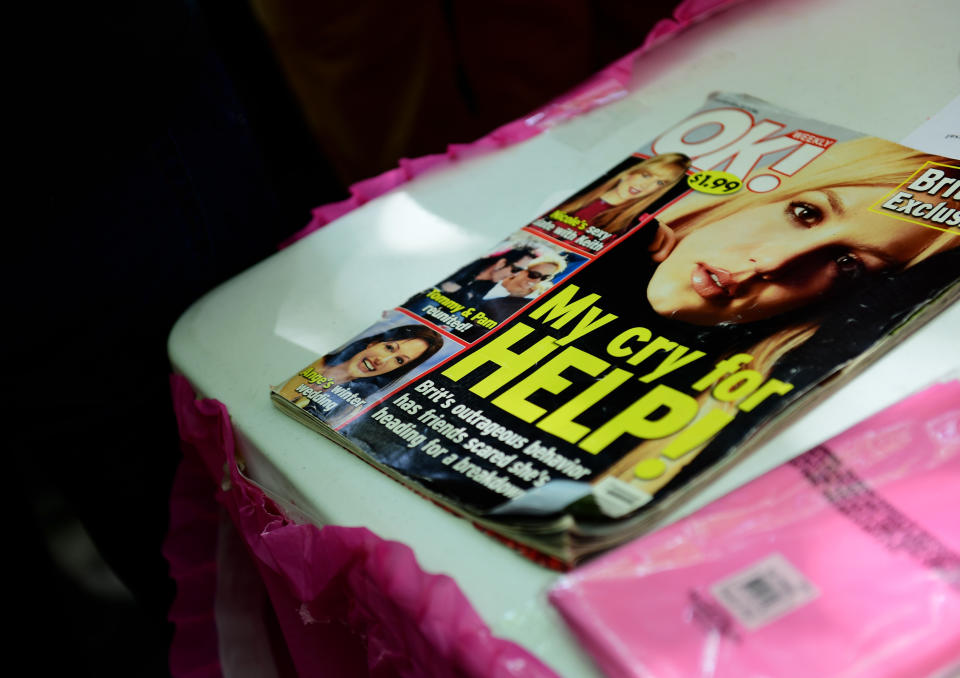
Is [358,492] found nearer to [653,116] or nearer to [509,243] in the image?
[509,243]

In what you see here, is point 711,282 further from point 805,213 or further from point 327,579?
point 327,579

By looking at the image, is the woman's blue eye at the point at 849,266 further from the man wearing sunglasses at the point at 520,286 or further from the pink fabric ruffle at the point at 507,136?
the pink fabric ruffle at the point at 507,136

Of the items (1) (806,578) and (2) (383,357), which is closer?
(1) (806,578)

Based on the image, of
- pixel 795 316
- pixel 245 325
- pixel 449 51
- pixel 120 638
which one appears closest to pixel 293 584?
pixel 245 325

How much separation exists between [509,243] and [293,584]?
0.84 feet

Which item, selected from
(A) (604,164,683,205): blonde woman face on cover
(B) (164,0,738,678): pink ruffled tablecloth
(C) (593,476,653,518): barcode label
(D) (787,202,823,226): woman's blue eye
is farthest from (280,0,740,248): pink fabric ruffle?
(C) (593,476,653,518): barcode label

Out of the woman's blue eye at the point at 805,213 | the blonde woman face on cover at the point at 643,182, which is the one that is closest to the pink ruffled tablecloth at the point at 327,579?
the blonde woman face on cover at the point at 643,182

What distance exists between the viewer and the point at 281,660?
0.64 meters

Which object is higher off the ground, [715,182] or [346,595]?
[715,182]

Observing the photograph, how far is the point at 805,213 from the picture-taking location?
502 millimetres

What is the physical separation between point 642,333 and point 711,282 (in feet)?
0.18

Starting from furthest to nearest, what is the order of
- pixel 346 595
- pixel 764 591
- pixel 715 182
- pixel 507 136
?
pixel 507 136
pixel 715 182
pixel 346 595
pixel 764 591

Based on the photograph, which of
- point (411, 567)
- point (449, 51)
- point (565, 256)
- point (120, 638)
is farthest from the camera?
point (449, 51)

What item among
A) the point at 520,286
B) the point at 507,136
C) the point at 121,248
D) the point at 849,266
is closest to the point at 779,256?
the point at 849,266
